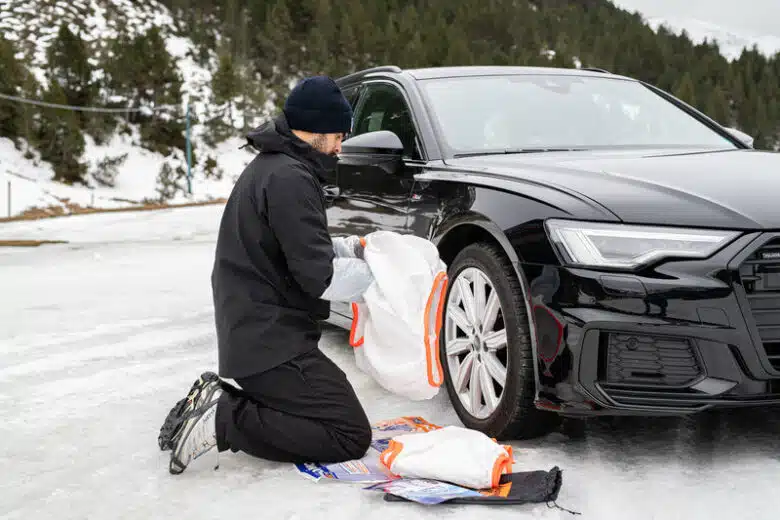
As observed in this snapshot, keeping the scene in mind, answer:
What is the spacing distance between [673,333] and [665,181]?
2.14 ft

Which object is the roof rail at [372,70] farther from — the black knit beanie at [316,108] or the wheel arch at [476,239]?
the black knit beanie at [316,108]

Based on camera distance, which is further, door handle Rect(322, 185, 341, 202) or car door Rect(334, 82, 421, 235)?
door handle Rect(322, 185, 341, 202)

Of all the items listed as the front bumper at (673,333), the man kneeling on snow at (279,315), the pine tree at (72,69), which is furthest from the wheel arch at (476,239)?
the pine tree at (72,69)

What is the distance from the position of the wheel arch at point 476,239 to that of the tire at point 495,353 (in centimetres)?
4

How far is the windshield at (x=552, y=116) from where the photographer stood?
173 inches

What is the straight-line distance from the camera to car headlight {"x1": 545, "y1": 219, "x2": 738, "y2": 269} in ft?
9.75

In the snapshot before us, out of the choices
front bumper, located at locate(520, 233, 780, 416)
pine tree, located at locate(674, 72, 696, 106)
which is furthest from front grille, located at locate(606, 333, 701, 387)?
pine tree, located at locate(674, 72, 696, 106)

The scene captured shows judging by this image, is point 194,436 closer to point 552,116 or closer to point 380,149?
point 380,149

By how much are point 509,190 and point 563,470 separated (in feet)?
3.55

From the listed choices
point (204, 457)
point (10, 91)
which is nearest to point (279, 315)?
point (204, 457)

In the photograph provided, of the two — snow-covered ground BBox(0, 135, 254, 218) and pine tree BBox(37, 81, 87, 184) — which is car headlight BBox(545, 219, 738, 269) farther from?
pine tree BBox(37, 81, 87, 184)

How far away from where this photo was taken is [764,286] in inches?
115

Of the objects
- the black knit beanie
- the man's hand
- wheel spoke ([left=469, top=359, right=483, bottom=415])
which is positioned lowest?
wheel spoke ([left=469, top=359, right=483, bottom=415])

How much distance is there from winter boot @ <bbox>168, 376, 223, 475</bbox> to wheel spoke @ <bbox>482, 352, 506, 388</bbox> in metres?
1.07
